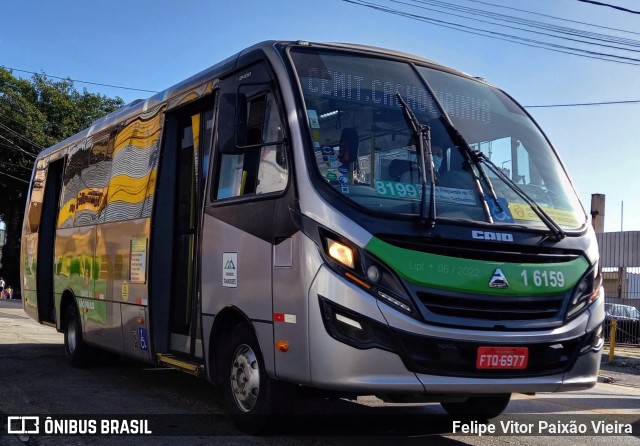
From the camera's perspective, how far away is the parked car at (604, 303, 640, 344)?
72.1 feet

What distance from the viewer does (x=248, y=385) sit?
245 inches

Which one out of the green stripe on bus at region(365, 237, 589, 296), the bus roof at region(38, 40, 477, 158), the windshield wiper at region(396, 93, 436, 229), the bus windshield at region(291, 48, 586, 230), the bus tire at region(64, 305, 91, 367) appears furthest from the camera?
the bus tire at region(64, 305, 91, 367)

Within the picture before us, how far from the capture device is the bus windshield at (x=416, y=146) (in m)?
5.77

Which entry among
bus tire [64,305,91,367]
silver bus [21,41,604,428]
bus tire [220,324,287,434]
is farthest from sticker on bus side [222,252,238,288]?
bus tire [64,305,91,367]

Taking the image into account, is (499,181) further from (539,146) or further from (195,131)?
(195,131)

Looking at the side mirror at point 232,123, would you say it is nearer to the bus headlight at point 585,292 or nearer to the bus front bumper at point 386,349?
the bus front bumper at point 386,349

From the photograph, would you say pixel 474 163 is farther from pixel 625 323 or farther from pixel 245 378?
pixel 625 323

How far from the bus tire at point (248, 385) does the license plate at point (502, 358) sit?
1.52m

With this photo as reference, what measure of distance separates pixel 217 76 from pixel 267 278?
7.46ft

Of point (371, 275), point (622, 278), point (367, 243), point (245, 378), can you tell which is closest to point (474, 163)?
point (367, 243)

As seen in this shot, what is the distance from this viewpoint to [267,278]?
5.97 m

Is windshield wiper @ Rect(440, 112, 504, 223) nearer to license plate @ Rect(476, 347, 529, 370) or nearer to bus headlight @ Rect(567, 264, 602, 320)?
bus headlight @ Rect(567, 264, 602, 320)

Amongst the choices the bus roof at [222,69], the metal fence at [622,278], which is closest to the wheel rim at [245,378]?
the bus roof at [222,69]

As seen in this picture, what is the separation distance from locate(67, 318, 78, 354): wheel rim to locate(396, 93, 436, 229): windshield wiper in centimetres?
634
